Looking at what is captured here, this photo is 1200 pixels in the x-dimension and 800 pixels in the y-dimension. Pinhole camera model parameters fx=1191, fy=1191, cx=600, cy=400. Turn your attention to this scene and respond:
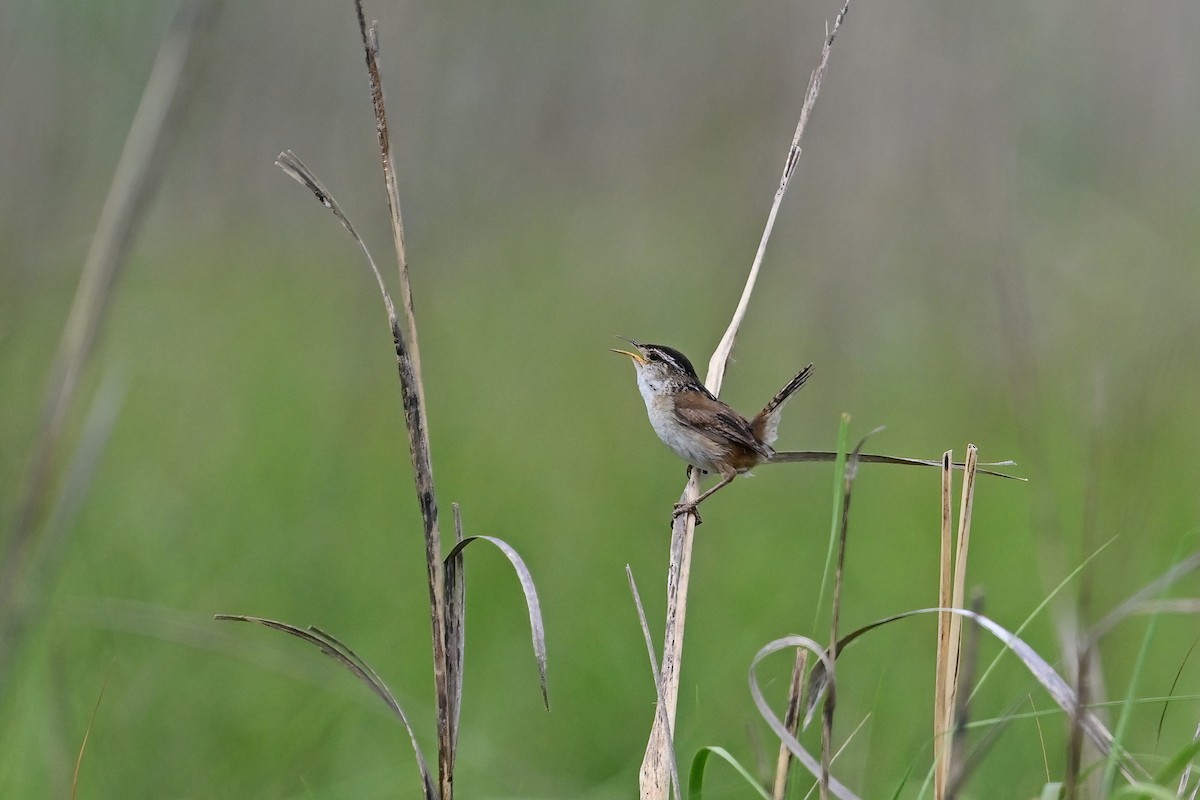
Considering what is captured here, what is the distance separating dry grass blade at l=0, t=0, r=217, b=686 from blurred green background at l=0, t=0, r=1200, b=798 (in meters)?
0.15

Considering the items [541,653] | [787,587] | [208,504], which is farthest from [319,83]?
[541,653]

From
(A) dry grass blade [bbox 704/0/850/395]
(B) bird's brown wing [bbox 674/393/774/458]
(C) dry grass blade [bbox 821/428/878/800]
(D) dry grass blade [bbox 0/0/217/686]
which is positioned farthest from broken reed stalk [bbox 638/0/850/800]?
(D) dry grass blade [bbox 0/0/217/686]

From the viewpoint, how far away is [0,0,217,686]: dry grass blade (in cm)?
162

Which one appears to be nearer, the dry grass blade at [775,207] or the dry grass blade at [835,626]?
the dry grass blade at [835,626]

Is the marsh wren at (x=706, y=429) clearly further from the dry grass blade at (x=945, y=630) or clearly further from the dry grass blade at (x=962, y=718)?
the dry grass blade at (x=962, y=718)

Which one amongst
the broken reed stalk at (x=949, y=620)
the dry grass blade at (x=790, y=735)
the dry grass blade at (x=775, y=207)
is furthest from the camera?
the dry grass blade at (x=775, y=207)

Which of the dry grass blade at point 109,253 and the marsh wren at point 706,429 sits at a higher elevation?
the dry grass blade at point 109,253

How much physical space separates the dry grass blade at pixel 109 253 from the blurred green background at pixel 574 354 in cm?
15

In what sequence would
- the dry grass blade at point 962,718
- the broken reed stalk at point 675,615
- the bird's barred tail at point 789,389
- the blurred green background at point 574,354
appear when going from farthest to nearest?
the blurred green background at point 574,354, the bird's barred tail at point 789,389, the broken reed stalk at point 675,615, the dry grass blade at point 962,718

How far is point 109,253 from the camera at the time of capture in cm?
168

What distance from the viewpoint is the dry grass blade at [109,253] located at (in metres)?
1.62

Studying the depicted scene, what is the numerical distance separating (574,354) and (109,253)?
4.50 metres

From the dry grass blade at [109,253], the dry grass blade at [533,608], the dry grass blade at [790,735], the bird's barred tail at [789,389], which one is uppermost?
the dry grass blade at [109,253]

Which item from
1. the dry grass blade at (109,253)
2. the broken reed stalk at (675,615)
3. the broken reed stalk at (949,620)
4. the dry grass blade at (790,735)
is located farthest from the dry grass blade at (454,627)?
the broken reed stalk at (949,620)
